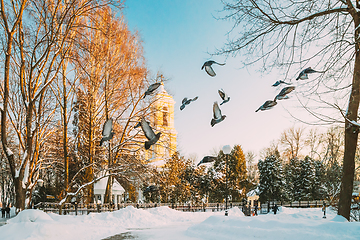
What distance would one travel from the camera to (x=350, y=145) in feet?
23.3

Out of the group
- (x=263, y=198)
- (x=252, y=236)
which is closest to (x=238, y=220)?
(x=252, y=236)

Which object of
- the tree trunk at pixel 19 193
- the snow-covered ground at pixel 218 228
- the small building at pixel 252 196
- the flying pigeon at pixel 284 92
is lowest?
the small building at pixel 252 196

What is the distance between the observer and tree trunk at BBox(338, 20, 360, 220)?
6852 mm

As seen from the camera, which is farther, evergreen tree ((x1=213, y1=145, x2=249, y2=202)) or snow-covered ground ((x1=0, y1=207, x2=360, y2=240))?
evergreen tree ((x1=213, y1=145, x2=249, y2=202))

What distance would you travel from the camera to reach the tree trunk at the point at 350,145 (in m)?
6.85

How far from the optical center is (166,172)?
29.4 metres

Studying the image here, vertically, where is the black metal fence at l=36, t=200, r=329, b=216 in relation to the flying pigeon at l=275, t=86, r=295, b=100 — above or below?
below

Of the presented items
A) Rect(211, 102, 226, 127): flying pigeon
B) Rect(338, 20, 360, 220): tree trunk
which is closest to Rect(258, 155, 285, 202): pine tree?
Rect(338, 20, 360, 220): tree trunk

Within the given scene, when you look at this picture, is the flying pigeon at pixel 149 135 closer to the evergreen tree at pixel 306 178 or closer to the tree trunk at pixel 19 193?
the tree trunk at pixel 19 193

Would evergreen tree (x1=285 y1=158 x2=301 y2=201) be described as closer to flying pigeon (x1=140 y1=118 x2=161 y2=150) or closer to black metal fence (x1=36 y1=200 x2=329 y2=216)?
black metal fence (x1=36 y1=200 x2=329 y2=216)

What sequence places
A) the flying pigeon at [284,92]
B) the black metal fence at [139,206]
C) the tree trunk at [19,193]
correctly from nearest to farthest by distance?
the flying pigeon at [284,92], the tree trunk at [19,193], the black metal fence at [139,206]

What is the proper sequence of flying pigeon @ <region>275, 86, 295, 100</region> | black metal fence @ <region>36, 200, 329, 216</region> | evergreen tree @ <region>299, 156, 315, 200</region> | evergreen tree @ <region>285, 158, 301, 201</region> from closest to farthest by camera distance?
flying pigeon @ <region>275, 86, 295, 100</region>, black metal fence @ <region>36, 200, 329, 216</region>, evergreen tree @ <region>299, 156, 315, 200</region>, evergreen tree @ <region>285, 158, 301, 201</region>

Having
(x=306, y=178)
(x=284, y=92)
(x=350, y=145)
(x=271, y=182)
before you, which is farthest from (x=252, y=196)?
(x=284, y=92)

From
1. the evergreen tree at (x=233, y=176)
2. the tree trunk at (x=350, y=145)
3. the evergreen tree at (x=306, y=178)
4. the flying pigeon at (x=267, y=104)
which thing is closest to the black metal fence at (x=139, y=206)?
the evergreen tree at (x=306, y=178)
